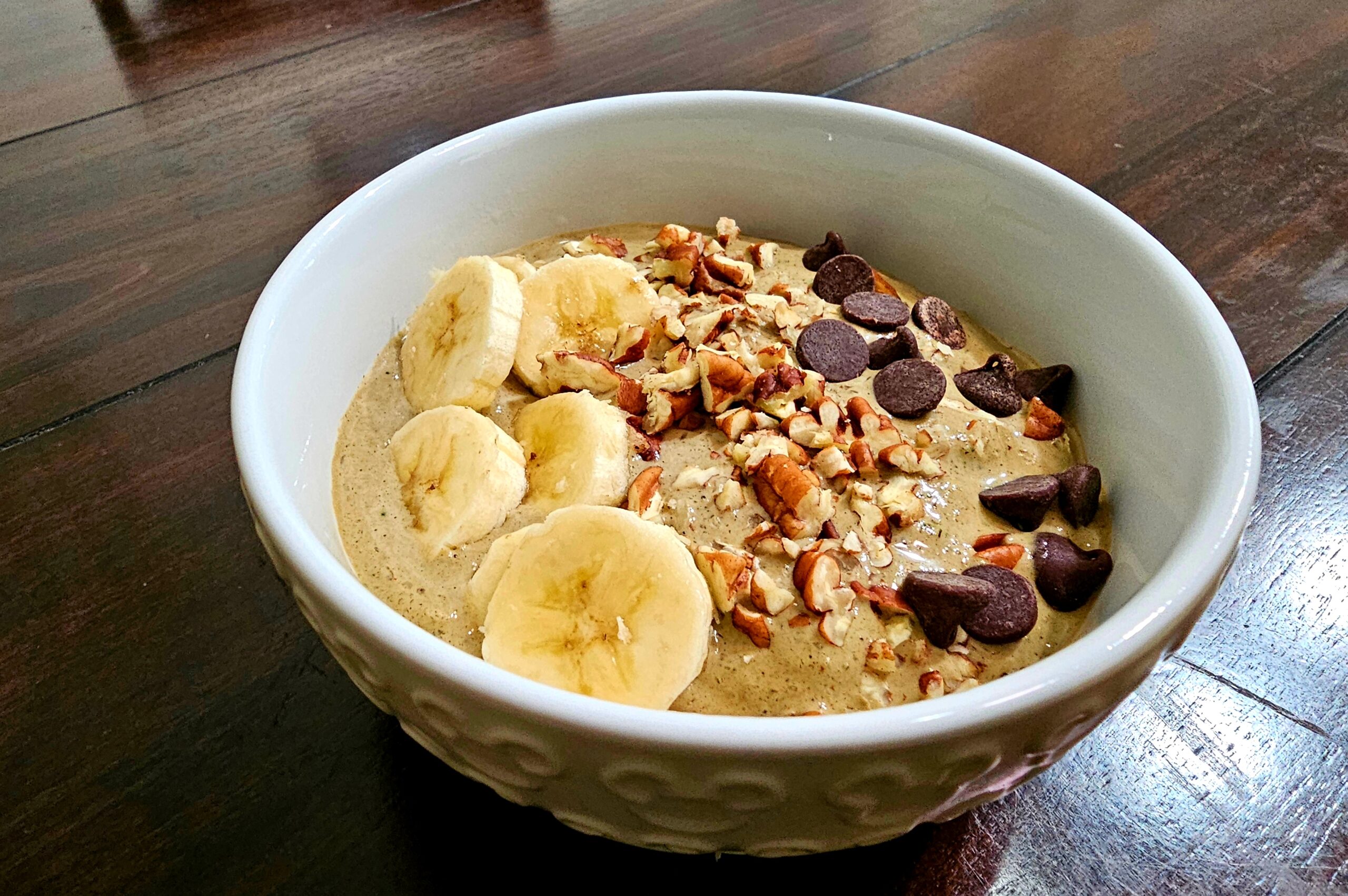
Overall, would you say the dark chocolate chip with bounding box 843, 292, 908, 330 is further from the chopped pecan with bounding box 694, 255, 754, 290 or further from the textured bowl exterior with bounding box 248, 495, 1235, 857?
the textured bowl exterior with bounding box 248, 495, 1235, 857

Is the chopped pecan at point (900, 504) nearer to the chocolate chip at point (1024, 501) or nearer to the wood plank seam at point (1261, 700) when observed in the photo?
the chocolate chip at point (1024, 501)

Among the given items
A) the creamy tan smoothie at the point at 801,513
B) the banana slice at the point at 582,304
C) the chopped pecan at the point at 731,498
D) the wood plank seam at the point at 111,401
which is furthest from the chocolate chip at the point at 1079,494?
the wood plank seam at the point at 111,401

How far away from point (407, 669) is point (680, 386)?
0.33m

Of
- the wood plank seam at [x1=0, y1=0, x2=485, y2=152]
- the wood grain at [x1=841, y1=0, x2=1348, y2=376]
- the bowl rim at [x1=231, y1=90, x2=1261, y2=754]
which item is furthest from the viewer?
the wood plank seam at [x1=0, y1=0, x2=485, y2=152]

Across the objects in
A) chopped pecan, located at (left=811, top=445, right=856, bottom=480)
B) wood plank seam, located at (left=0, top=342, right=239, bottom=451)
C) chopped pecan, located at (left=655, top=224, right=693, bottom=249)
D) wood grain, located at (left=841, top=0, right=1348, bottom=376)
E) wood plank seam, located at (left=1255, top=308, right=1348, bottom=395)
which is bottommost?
wood plank seam, located at (left=1255, top=308, right=1348, bottom=395)

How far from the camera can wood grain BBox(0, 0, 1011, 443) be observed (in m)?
0.92

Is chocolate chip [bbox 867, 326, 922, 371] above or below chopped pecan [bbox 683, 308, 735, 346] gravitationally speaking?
below

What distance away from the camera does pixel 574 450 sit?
26.3 inches

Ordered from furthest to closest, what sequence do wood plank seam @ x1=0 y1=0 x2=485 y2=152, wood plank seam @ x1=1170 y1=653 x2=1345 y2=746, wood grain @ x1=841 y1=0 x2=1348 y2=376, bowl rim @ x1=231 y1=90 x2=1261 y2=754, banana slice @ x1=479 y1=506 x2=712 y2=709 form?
wood plank seam @ x1=0 y1=0 x2=485 y2=152
wood grain @ x1=841 y1=0 x2=1348 y2=376
wood plank seam @ x1=1170 y1=653 x2=1345 y2=746
banana slice @ x1=479 y1=506 x2=712 y2=709
bowl rim @ x1=231 y1=90 x2=1261 y2=754

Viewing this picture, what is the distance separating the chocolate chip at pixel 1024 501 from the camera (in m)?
0.67

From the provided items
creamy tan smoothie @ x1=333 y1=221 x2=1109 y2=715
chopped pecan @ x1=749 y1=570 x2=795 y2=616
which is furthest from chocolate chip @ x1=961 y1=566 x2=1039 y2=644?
chopped pecan @ x1=749 y1=570 x2=795 y2=616

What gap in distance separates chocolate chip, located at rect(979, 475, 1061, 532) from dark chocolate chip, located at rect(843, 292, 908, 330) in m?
0.18

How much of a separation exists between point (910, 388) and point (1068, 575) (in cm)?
18

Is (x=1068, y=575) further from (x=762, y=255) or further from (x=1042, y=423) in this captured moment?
(x=762, y=255)
